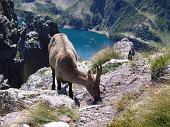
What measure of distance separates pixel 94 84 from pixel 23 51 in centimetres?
6747

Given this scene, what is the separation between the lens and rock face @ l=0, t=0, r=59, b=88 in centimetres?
8056

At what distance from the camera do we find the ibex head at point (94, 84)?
671 inches

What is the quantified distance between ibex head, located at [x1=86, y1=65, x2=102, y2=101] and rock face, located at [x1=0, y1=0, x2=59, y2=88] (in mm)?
53643

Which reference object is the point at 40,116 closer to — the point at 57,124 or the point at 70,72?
the point at 57,124

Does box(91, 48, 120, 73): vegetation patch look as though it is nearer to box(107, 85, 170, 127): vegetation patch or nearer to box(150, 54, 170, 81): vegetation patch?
box(150, 54, 170, 81): vegetation patch

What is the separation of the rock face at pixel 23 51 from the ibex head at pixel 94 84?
53.6 m

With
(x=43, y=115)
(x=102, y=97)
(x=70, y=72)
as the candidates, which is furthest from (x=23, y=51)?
(x=43, y=115)

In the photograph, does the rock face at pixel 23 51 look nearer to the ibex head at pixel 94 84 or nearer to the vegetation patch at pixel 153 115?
the ibex head at pixel 94 84

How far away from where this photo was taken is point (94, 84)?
1738 cm

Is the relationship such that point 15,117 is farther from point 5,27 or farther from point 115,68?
point 5,27

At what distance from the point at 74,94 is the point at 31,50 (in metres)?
62.7

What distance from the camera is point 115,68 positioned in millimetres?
21547

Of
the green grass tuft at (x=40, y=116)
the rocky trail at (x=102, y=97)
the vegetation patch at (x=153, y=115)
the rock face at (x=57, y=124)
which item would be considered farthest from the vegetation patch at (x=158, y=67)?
the vegetation patch at (x=153, y=115)

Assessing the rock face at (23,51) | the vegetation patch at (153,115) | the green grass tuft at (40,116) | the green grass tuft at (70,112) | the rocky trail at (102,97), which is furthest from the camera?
the rock face at (23,51)
